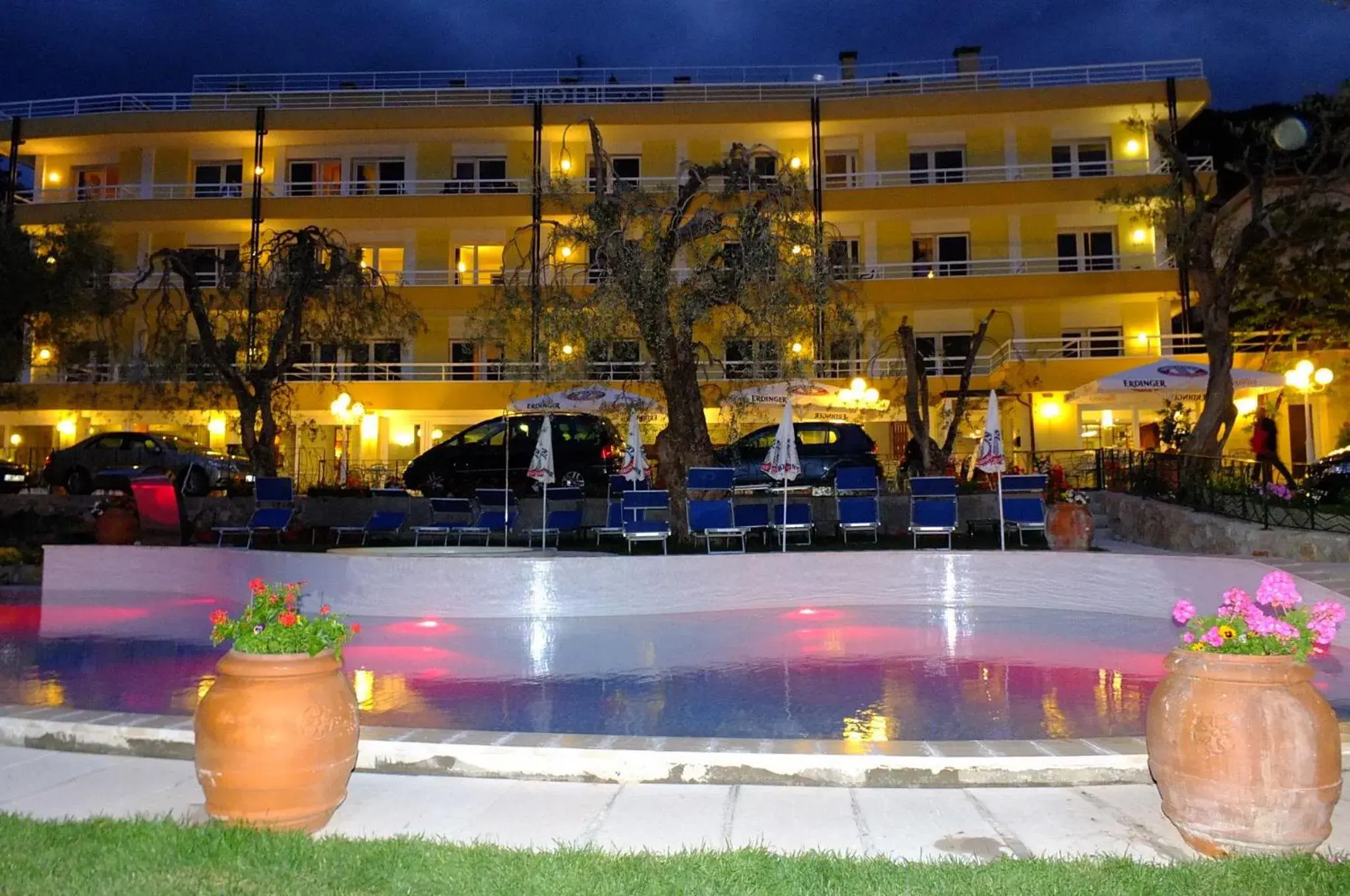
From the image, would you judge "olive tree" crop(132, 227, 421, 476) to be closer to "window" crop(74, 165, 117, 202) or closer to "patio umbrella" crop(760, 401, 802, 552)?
"patio umbrella" crop(760, 401, 802, 552)

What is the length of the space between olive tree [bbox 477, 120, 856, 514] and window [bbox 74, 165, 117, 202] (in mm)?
24071

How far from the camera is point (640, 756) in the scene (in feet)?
14.8

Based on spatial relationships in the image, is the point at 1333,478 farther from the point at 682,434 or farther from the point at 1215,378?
the point at 682,434

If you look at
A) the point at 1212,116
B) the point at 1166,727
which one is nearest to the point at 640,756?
the point at 1166,727

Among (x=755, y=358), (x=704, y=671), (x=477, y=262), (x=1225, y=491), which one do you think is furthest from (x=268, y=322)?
(x=1225, y=491)

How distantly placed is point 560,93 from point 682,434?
20.6 metres

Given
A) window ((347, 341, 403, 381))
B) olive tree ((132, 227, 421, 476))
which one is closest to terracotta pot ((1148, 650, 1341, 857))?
olive tree ((132, 227, 421, 476))

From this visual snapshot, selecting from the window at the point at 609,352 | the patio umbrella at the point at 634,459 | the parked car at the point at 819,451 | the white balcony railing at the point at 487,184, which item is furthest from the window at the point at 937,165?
the patio umbrella at the point at 634,459

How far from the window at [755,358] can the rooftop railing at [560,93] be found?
1647 centimetres

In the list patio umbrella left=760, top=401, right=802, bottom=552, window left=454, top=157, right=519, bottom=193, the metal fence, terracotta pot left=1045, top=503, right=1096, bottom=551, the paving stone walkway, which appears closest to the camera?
the paving stone walkway

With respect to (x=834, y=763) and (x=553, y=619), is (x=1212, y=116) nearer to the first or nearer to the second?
(x=553, y=619)

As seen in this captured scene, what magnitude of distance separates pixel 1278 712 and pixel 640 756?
8.46 ft

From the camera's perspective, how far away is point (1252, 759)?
3445 mm

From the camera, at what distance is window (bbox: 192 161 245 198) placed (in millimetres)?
31703
